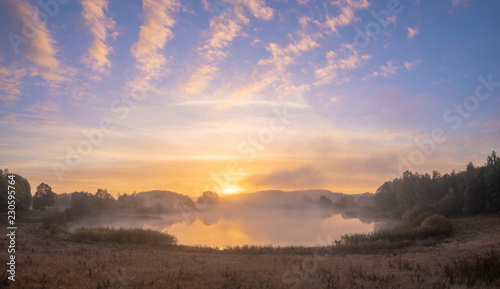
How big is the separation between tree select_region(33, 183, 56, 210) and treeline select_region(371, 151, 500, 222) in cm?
10923

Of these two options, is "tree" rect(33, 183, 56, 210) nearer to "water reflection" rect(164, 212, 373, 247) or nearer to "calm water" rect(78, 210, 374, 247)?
"calm water" rect(78, 210, 374, 247)

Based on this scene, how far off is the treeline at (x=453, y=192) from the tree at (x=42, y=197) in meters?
109

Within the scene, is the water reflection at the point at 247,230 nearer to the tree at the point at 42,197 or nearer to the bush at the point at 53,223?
the bush at the point at 53,223

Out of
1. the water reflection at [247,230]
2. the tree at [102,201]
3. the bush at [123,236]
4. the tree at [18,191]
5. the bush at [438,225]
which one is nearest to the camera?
the bush at [123,236]

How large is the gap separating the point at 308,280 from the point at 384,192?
4364 inches

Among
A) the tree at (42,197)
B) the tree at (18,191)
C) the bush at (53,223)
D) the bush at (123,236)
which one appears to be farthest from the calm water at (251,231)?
the tree at (42,197)

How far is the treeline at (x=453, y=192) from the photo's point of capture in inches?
2484

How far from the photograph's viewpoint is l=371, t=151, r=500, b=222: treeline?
63081 mm

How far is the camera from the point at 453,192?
74188 millimetres

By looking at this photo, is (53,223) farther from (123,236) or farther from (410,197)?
(410,197)

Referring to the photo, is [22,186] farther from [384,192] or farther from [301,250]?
[384,192]

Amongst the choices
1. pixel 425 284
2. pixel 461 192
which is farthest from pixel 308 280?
pixel 461 192

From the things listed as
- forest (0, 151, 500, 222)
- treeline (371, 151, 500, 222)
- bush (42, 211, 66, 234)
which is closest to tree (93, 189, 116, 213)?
forest (0, 151, 500, 222)

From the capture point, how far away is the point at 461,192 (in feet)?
234
